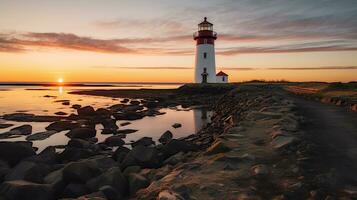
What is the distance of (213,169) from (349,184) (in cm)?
A: 228

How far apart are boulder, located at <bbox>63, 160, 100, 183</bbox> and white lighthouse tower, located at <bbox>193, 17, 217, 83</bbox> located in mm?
43762

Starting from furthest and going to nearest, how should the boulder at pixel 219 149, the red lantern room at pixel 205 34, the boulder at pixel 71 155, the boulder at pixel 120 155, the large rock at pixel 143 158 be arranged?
the red lantern room at pixel 205 34, the boulder at pixel 71 155, the boulder at pixel 120 155, the large rock at pixel 143 158, the boulder at pixel 219 149

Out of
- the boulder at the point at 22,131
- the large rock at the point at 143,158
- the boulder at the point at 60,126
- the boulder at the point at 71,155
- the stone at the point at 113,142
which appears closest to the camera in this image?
the large rock at the point at 143,158

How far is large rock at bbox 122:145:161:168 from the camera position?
862 cm

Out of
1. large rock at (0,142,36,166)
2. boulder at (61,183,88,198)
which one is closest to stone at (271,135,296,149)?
boulder at (61,183,88,198)

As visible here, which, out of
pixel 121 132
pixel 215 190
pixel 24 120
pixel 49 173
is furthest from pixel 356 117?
pixel 24 120

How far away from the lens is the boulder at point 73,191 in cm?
Answer: 695

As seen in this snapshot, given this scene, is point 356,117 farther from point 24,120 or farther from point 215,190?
point 24,120

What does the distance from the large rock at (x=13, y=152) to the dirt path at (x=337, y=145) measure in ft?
29.1

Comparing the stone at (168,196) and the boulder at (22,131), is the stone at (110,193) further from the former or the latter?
the boulder at (22,131)

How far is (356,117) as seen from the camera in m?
11.2

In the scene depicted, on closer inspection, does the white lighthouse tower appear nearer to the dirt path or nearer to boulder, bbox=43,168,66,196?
the dirt path

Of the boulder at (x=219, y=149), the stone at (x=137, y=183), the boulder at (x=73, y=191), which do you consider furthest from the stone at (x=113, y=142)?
the boulder at (x=219, y=149)

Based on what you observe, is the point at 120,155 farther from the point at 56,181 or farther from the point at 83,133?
the point at 83,133
